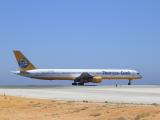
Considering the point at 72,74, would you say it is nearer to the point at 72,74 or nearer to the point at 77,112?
the point at 72,74

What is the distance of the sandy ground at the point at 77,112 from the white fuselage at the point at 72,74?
182ft

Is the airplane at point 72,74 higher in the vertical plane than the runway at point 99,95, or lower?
higher

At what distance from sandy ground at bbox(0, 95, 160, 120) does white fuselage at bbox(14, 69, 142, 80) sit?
55.5 metres

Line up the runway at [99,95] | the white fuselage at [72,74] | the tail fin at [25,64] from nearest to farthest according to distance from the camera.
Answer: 1. the runway at [99,95]
2. the white fuselage at [72,74]
3. the tail fin at [25,64]

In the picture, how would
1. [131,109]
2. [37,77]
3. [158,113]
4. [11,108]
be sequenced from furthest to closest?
1. [37,77]
2. [11,108]
3. [131,109]
4. [158,113]

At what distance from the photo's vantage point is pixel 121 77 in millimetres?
93375

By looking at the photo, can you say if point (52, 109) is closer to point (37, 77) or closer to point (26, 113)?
point (26, 113)

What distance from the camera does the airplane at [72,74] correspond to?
294 ft

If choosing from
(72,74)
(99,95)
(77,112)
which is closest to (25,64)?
(72,74)

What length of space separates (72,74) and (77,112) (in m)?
63.7

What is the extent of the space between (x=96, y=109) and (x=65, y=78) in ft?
207

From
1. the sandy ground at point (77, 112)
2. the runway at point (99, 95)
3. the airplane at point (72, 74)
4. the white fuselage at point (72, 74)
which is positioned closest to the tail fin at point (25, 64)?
the airplane at point (72, 74)

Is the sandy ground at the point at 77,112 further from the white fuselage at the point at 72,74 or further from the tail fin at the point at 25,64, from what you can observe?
the tail fin at the point at 25,64

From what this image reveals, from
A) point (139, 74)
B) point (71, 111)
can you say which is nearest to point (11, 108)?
point (71, 111)
